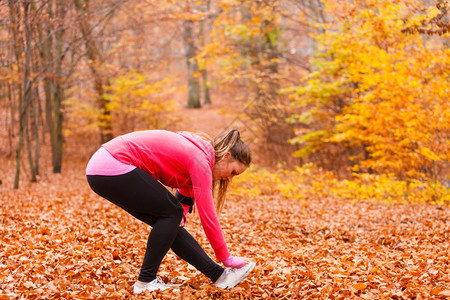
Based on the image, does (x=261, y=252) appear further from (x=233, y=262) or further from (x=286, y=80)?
(x=286, y=80)

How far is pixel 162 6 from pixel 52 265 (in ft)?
55.6

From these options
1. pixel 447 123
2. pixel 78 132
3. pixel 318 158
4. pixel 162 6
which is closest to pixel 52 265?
pixel 447 123

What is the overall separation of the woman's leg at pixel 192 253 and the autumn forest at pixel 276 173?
0.15 metres

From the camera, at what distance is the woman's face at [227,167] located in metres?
3.12

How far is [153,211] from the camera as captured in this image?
3.02m

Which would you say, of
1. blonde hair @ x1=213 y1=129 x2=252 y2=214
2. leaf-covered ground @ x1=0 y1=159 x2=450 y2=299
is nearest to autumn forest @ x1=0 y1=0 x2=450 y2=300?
leaf-covered ground @ x1=0 y1=159 x2=450 y2=299

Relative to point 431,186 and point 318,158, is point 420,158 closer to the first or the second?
point 431,186

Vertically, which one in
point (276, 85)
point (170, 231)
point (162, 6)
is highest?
point (162, 6)

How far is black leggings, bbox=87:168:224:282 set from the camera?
2.91 m

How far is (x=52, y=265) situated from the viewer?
3.86 metres

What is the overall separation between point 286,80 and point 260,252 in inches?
498

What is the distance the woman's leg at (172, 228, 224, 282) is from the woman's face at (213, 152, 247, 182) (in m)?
0.53

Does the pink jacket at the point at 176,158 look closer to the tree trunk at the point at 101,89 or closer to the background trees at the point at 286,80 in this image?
the background trees at the point at 286,80

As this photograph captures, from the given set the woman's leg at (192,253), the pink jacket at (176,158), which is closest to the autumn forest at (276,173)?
the woman's leg at (192,253)
